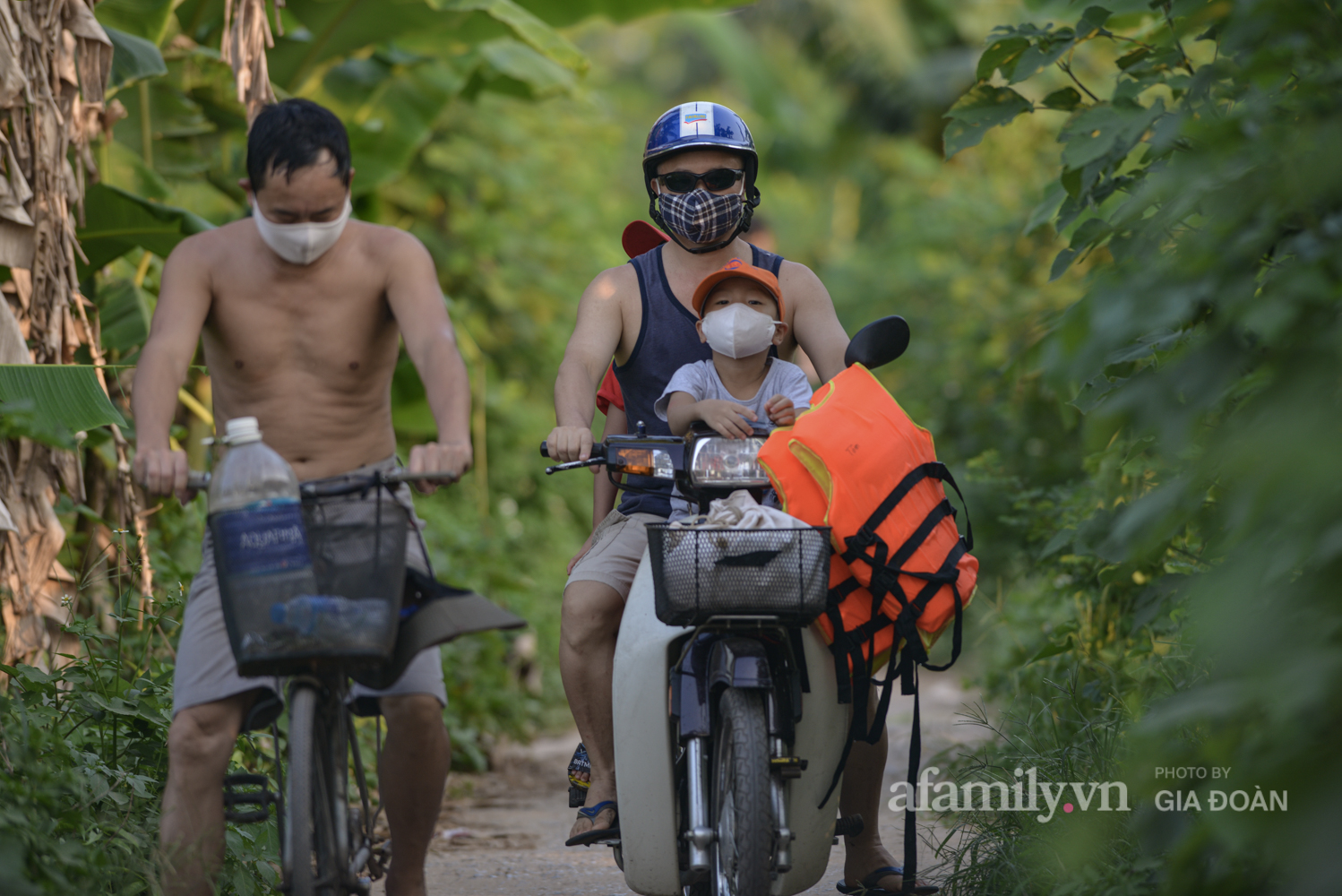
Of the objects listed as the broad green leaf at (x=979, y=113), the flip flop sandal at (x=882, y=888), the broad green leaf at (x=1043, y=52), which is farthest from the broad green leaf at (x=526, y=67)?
the flip flop sandal at (x=882, y=888)

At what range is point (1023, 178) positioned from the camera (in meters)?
12.0

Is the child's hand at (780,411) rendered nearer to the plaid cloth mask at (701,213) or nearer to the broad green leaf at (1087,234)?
the plaid cloth mask at (701,213)

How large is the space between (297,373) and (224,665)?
27.3 inches

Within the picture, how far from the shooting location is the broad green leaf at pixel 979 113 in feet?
14.2

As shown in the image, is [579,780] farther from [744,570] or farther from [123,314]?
[123,314]

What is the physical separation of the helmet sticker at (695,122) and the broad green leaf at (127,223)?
2.31 meters

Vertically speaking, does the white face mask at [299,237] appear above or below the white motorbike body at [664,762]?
above

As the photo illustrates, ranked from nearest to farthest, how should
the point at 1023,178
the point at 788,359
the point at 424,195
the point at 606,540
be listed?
1. the point at 606,540
2. the point at 788,359
3. the point at 424,195
4. the point at 1023,178

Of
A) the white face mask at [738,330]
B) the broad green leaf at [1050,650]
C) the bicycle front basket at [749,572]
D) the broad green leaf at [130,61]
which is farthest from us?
the broad green leaf at [130,61]

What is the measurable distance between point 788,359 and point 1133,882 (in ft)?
5.85

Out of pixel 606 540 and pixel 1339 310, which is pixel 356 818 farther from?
pixel 1339 310

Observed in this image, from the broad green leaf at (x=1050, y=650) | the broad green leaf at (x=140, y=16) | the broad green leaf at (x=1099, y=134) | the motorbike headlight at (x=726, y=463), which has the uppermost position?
the broad green leaf at (x=140, y=16)

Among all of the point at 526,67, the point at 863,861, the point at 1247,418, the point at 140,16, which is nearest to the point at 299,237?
the point at 1247,418

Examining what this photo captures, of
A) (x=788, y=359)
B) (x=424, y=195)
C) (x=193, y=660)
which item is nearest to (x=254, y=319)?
(x=193, y=660)
